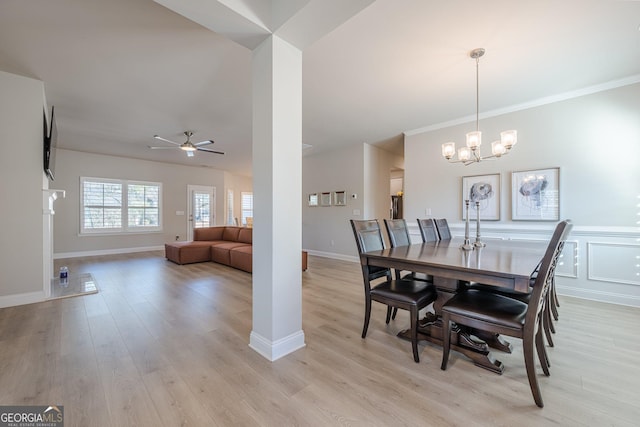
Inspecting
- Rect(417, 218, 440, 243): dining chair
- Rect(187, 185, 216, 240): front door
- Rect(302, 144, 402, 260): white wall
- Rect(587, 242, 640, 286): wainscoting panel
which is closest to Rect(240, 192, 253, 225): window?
Rect(187, 185, 216, 240): front door

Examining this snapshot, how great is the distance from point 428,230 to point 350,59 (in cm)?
220

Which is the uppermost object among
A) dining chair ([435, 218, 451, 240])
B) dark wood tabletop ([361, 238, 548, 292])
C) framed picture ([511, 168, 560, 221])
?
framed picture ([511, 168, 560, 221])

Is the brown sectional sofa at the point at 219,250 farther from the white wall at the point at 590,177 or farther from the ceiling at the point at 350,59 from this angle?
the white wall at the point at 590,177

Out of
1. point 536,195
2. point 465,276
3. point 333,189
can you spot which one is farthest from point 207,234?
point 536,195

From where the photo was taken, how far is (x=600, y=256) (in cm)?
313

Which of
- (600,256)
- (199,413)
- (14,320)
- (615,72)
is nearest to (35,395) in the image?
(199,413)

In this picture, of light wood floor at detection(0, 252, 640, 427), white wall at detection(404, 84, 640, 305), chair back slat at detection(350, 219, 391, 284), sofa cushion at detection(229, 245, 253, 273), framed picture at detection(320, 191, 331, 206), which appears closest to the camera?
light wood floor at detection(0, 252, 640, 427)

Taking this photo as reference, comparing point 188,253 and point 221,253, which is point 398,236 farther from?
point 188,253

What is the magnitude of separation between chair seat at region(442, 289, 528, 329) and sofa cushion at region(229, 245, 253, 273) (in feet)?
11.2

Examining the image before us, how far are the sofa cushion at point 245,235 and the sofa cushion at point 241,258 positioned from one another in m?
0.64

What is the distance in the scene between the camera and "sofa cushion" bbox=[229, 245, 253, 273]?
14.5 ft

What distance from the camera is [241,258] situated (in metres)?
4.63

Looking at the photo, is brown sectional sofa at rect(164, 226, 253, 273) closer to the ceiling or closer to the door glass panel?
the door glass panel

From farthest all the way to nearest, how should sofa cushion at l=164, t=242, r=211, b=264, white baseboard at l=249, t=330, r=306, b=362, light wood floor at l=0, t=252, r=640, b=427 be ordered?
sofa cushion at l=164, t=242, r=211, b=264 < white baseboard at l=249, t=330, r=306, b=362 < light wood floor at l=0, t=252, r=640, b=427
